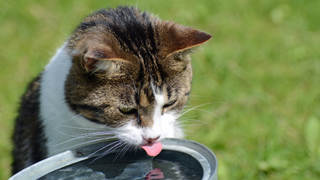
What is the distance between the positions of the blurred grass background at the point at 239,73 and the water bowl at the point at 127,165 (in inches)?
24.5

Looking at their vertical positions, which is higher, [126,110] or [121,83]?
[121,83]

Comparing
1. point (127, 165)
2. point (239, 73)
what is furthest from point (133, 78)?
point (239, 73)

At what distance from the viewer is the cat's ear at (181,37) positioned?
5.44ft

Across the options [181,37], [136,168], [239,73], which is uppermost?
[239,73]

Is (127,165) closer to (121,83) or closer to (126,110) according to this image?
(126,110)

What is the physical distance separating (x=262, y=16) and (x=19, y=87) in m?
3.21

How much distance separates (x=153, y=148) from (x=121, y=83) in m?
0.37

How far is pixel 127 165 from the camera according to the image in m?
1.61

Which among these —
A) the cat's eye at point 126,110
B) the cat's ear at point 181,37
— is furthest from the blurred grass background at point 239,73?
the cat's eye at point 126,110

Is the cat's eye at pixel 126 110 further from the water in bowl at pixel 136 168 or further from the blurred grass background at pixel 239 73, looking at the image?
the blurred grass background at pixel 239 73

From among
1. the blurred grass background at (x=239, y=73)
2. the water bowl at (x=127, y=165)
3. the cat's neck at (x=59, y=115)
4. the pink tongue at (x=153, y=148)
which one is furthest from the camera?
the blurred grass background at (x=239, y=73)

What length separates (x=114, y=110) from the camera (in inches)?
67.8

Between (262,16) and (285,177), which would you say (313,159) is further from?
(262,16)

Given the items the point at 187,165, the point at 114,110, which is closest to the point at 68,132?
the point at 114,110
